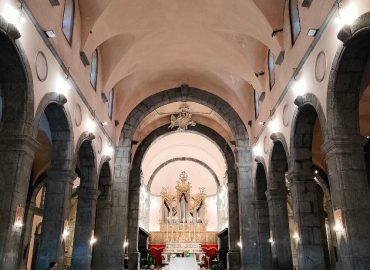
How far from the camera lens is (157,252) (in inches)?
1051

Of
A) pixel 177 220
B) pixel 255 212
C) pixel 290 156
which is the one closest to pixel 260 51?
pixel 290 156

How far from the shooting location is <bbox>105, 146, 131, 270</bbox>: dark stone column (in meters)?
15.5

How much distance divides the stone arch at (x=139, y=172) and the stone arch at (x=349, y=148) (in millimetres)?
11491

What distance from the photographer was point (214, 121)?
21453 millimetres

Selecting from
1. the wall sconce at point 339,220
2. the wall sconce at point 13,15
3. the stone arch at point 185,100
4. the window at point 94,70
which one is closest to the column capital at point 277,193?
the stone arch at point 185,100

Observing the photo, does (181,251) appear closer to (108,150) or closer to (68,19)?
(108,150)

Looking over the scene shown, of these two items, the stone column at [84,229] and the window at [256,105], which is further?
the window at [256,105]

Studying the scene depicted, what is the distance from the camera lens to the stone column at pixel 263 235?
14.8 meters

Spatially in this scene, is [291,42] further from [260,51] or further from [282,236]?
[282,236]

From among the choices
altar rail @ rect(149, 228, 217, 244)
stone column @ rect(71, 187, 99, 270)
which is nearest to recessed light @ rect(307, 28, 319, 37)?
stone column @ rect(71, 187, 99, 270)

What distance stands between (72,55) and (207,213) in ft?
72.8

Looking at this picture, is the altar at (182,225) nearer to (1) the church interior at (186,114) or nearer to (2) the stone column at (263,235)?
(1) the church interior at (186,114)

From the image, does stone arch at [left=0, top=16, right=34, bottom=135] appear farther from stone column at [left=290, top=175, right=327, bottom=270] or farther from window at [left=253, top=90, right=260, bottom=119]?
window at [left=253, top=90, right=260, bottom=119]

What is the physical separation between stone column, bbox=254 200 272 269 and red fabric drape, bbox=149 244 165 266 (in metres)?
12.7
